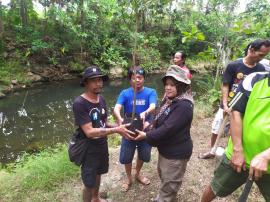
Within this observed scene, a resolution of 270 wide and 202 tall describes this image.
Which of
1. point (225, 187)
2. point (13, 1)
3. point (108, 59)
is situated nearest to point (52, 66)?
point (108, 59)

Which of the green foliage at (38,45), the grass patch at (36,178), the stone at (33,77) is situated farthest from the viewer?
the green foliage at (38,45)

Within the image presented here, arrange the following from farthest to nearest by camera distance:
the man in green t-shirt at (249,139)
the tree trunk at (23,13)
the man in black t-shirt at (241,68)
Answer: the tree trunk at (23,13), the man in black t-shirt at (241,68), the man in green t-shirt at (249,139)

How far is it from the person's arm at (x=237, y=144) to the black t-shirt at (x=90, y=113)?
1338 millimetres

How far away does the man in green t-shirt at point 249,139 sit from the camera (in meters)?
1.88

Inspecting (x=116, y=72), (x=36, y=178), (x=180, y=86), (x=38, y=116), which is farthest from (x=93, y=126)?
(x=116, y=72)

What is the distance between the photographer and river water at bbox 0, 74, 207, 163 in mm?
7020

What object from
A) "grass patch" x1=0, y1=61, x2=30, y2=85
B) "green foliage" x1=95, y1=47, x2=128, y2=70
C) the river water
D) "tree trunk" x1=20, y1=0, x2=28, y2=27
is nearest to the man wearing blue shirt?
the river water

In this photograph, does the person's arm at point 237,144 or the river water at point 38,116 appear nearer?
the person's arm at point 237,144

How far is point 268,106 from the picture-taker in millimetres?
1878

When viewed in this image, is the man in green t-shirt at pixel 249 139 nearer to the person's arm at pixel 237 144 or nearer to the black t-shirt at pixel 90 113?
the person's arm at pixel 237 144

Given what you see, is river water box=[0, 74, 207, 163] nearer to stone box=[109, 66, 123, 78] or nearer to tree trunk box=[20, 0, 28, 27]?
stone box=[109, 66, 123, 78]

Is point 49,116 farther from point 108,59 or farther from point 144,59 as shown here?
point 144,59

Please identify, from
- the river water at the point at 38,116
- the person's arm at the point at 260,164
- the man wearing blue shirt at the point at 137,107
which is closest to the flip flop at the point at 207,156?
the man wearing blue shirt at the point at 137,107

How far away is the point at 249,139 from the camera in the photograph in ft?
6.61
